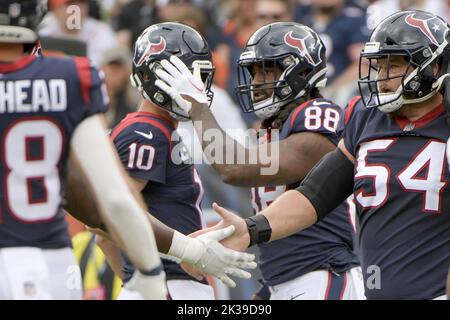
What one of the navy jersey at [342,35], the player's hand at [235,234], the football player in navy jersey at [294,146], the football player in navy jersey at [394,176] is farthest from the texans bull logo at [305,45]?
the navy jersey at [342,35]

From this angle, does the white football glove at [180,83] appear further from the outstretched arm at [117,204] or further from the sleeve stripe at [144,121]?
the outstretched arm at [117,204]

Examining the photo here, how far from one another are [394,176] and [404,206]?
145 mm

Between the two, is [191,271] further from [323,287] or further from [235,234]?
[323,287]

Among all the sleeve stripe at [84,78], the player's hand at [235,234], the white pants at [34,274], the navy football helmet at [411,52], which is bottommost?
the player's hand at [235,234]

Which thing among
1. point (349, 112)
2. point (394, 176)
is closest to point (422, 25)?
point (349, 112)

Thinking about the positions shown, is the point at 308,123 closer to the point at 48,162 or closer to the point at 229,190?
the point at 48,162

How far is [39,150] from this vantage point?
13.5ft

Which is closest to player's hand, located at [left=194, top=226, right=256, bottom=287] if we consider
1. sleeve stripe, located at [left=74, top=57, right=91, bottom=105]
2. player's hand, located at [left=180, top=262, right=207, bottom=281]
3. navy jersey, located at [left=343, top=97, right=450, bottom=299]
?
player's hand, located at [left=180, top=262, right=207, bottom=281]

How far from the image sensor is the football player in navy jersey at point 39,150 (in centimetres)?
405

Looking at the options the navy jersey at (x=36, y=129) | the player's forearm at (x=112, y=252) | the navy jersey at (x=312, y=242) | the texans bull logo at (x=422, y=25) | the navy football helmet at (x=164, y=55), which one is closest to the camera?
the navy jersey at (x=36, y=129)

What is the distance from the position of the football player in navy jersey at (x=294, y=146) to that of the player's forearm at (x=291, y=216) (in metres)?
0.43

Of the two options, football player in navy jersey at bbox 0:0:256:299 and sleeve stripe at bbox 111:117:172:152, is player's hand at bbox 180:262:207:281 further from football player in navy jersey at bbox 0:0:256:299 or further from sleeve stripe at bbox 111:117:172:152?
football player in navy jersey at bbox 0:0:256:299

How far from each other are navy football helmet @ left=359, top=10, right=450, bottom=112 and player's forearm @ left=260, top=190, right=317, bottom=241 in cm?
59
